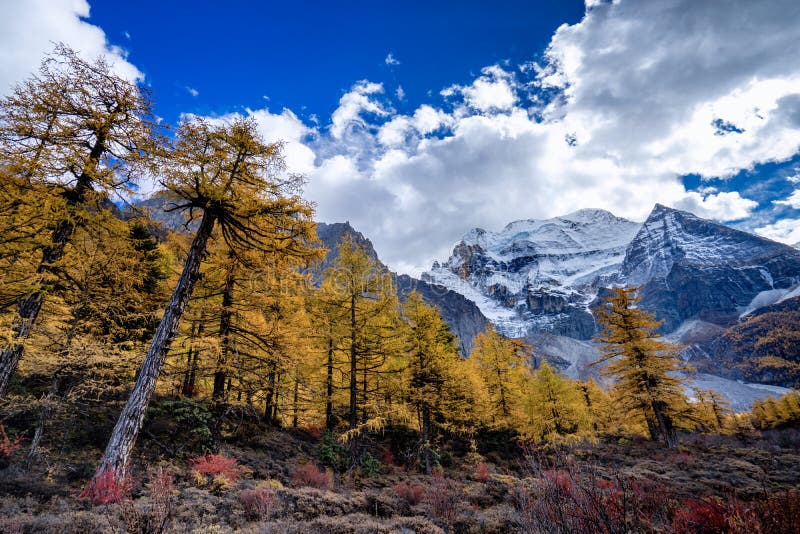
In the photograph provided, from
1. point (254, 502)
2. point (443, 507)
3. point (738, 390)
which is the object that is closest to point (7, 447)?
point (254, 502)

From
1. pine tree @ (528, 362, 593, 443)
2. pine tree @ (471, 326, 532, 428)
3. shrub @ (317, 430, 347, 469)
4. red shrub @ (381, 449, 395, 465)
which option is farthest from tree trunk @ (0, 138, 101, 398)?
pine tree @ (528, 362, 593, 443)

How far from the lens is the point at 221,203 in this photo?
854cm

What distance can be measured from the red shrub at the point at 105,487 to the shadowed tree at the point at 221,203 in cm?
64

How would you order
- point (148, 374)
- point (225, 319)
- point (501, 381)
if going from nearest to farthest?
point (148, 374)
point (225, 319)
point (501, 381)

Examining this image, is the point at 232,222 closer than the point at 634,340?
Yes

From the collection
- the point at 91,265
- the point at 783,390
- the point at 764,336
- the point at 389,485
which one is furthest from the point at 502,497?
the point at 764,336

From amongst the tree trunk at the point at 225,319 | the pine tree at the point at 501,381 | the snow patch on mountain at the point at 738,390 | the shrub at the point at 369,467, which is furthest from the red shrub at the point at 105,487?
the snow patch on mountain at the point at 738,390

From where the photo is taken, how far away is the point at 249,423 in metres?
15.8

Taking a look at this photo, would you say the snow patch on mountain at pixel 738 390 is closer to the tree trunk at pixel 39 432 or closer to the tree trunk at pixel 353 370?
the tree trunk at pixel 353 370

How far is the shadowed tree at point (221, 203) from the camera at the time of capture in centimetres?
793

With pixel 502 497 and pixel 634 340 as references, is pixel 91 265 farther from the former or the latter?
pixel 634 340

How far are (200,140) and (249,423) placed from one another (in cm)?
1297

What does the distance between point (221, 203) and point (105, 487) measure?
244 inches

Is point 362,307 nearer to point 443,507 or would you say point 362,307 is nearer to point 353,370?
point 353,370
